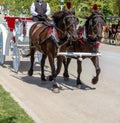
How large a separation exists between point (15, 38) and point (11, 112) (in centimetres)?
649

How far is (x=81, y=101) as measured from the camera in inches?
358

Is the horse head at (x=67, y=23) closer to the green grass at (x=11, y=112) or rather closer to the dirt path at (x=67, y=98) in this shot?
the dirt path at (x=67, y=98)

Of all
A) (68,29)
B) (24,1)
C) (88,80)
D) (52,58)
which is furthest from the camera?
(24,1)

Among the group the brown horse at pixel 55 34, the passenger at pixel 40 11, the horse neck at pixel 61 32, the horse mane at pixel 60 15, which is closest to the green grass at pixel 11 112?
the brown horse at pixel 55 34

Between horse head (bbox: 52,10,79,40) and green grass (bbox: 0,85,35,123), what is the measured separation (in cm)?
196

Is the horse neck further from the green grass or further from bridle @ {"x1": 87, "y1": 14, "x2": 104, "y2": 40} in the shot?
the green grass

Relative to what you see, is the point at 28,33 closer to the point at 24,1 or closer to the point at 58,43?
the point at 58,43

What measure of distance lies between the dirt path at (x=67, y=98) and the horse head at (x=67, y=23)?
131cm

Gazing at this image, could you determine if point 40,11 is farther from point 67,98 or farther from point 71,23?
point 67,98

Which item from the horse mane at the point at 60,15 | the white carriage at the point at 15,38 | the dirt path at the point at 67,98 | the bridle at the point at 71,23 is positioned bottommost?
the dirt path at the point at 67,98

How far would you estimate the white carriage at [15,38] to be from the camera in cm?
1334

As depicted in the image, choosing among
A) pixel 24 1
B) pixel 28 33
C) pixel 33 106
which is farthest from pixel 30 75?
pixel 24 1

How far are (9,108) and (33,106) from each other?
2.24ft

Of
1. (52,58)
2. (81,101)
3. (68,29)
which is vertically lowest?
(81,101)
